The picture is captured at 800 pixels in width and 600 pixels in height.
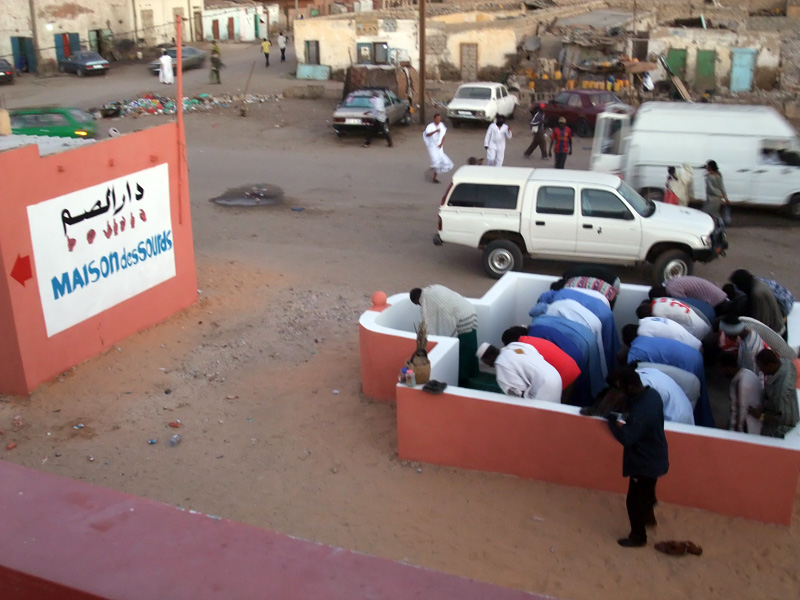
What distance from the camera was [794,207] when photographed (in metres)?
15.7

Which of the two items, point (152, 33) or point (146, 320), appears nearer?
point (146, 320)

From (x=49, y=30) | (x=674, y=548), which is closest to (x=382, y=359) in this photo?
(x=674, y=548)

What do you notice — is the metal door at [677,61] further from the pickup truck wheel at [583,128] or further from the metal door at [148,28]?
the metal door at [148,28]

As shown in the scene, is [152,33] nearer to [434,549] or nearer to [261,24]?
[261,24]

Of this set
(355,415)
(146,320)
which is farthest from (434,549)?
(146,320)

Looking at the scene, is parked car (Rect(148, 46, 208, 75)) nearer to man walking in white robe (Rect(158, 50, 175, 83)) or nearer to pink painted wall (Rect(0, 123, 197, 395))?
man walking in white robe (Rect(158, 50, 175, 83))

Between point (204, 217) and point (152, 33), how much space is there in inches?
1247

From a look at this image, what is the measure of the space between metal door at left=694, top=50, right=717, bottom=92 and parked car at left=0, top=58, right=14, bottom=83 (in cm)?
2853

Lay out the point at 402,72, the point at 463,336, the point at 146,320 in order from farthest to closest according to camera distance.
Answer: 1. the point at 402,72
2. the point at 146,320
3. the point at 463,336

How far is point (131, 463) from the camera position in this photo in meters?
7.76

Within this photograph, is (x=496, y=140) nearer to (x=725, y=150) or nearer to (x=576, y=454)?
(x=725, y=150)

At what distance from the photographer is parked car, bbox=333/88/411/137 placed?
75.4 ft

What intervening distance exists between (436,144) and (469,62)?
51.3 ft

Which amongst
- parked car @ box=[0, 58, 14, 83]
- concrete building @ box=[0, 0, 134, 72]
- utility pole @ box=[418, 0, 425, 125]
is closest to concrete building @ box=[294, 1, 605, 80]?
utility pole @ box=[418, 0, 425, 125]
